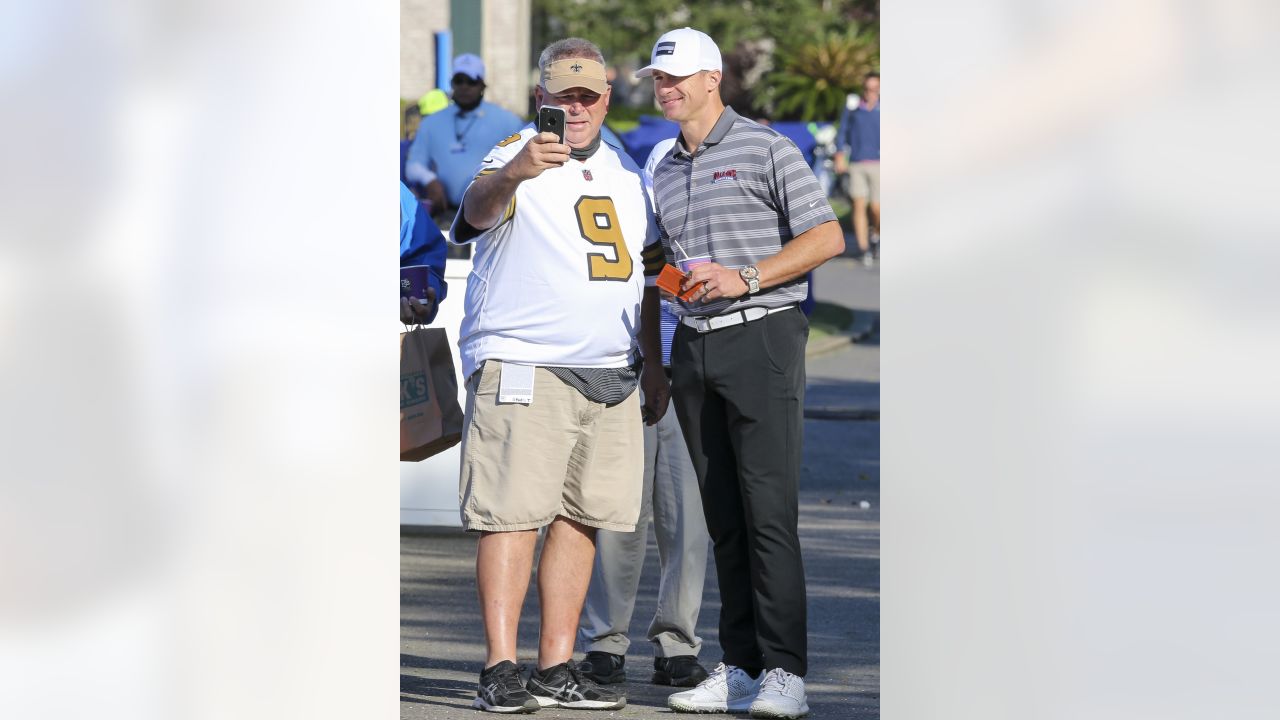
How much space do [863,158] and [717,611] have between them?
15.4 metres

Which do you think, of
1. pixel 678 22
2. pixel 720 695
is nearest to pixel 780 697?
pixel 720 695

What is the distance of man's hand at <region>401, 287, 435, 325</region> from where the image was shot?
5516 millimetres

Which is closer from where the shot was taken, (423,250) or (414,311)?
(414,311)

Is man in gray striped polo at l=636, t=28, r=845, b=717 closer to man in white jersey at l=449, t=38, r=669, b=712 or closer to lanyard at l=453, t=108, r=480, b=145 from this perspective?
man in white jersey at l=449, t=38, r=669, b=712

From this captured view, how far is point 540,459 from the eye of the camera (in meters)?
5.18

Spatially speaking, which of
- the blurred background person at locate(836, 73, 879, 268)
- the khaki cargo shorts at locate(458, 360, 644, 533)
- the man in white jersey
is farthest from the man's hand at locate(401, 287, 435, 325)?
the blurred background person at locate(836, 73, 879, 268)

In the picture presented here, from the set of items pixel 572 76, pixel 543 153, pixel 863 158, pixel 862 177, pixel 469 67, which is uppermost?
pixel 863 158

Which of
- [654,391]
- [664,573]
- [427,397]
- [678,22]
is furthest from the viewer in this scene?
[678,22]

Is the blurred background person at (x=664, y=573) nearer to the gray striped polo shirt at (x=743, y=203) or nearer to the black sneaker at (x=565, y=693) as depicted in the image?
the black sneaker at (x=565, y=693)

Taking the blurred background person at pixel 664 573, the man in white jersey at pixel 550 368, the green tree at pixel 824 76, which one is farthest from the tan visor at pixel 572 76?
the green tree at pixel 824 76

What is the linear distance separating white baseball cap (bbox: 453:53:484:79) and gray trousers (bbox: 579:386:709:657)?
4.59 meters

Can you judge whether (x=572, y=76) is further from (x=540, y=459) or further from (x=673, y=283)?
(x=540, y=459)
